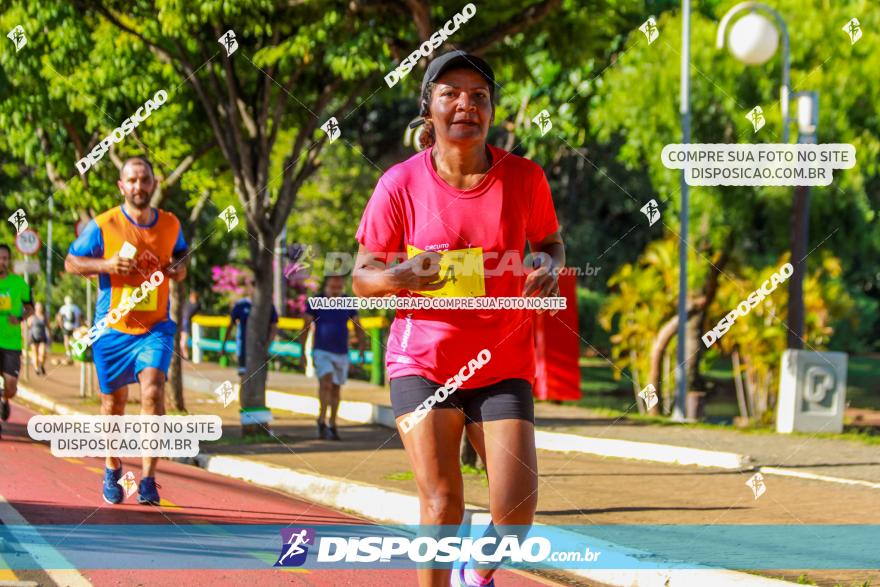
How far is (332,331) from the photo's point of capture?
552 inches

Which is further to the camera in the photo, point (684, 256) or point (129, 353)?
point (684, 256)

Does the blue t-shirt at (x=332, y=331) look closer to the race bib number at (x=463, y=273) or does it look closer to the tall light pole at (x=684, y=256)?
the tall light pole at (x=684, y=256)

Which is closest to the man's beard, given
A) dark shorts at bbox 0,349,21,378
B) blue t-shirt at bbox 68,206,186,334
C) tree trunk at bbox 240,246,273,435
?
blue t-shirt at bbox 68,206,186,334

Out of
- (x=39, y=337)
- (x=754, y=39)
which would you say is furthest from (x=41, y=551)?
(x=39, y=337)

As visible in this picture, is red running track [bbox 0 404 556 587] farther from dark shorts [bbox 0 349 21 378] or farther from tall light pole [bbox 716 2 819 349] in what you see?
tall light pole [bbox 716 2 819 349]

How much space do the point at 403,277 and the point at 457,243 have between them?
11.0 inches

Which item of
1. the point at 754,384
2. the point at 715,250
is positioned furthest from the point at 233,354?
the point at 754,384

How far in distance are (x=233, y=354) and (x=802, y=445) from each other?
19.4 meters

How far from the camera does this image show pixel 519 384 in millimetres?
4723

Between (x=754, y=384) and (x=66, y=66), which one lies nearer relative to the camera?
(x=66, y=66)

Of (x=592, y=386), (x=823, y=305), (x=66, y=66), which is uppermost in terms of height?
(x=66, y=66)

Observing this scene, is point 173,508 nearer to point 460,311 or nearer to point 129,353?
point 129,353

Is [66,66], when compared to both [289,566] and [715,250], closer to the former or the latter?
[289,566]

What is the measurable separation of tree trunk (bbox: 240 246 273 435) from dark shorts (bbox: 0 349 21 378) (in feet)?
7.69
